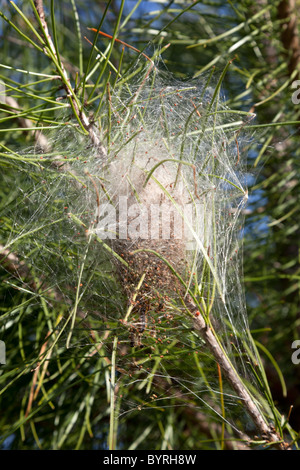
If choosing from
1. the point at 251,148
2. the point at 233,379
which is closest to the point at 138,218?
the point at 233,379

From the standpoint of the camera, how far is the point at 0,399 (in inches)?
35.6

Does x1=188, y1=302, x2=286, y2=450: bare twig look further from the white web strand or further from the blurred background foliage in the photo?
the blurred background foliage

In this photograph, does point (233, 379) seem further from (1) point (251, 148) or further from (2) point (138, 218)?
(1) point (251, 148)

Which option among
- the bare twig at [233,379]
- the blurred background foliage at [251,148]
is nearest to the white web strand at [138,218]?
the bare twig at [233,379]

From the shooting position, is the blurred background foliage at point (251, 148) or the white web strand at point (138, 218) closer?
the white web strand at point (138, 218)

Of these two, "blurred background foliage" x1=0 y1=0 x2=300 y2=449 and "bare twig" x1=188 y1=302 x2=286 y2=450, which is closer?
"bare twig" x1=188 y1=302 x2=286 y2=450

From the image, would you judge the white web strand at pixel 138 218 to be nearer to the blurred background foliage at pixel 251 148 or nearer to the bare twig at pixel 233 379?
the bare twig at pixel 233 379

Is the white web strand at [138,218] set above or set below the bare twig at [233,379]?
above

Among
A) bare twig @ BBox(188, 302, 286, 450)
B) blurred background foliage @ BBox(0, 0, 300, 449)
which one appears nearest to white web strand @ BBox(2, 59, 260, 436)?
bare twig @ BBox(188, 302, 286, 450)

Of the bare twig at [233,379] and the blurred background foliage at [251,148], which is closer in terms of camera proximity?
the bare twig at [233,379]
